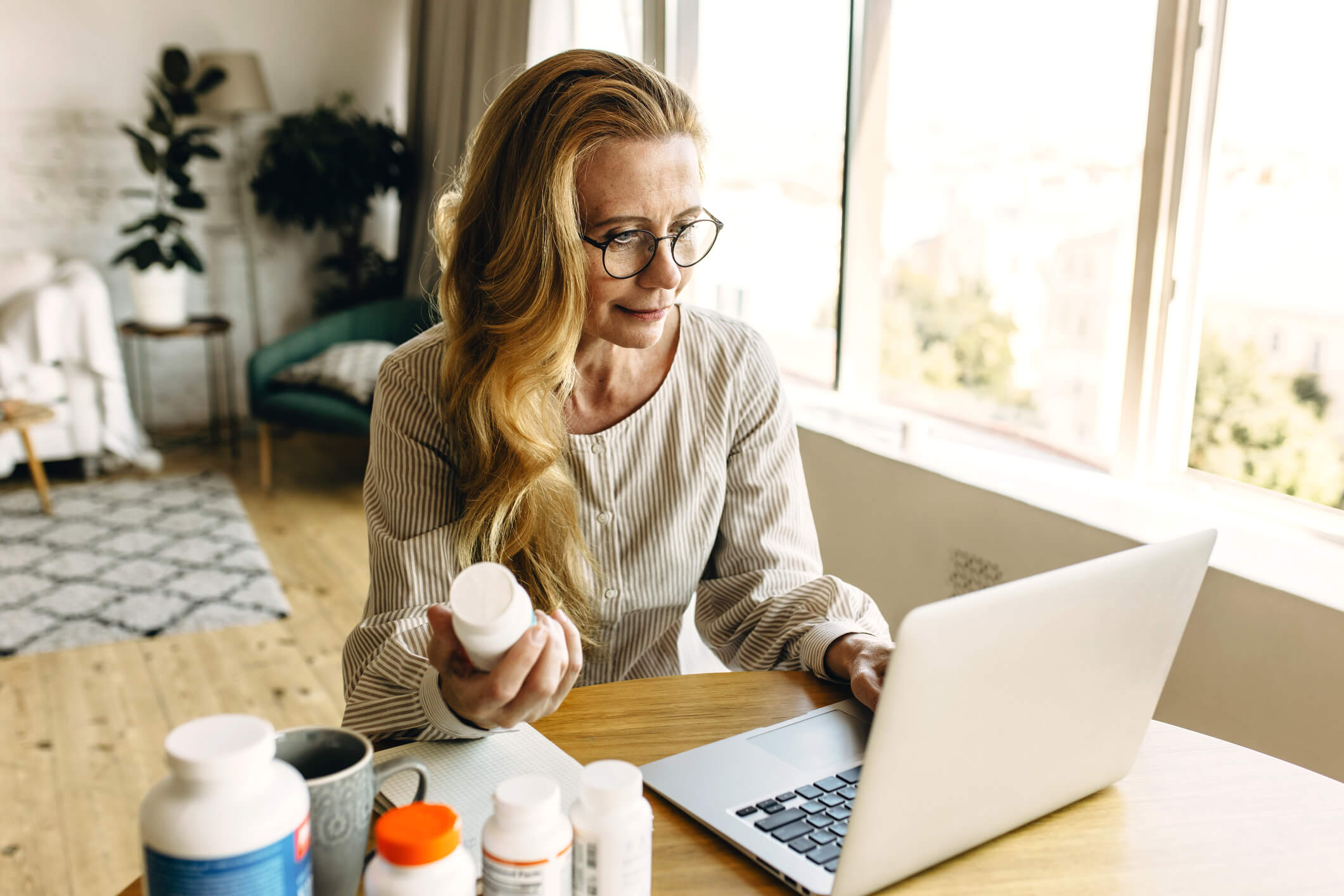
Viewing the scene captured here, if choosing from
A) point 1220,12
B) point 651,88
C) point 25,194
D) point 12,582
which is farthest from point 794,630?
point 25,194

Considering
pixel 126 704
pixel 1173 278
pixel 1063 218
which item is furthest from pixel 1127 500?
pixel 126 704

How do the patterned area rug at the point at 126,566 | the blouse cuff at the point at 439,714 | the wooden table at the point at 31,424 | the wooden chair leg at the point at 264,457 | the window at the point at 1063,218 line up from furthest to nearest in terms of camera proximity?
the wooden chair leg at the point at 264,457
the wooden table at the point at 31,424
the patterned area rug at the point at 126,566
the window at the point at 1063,218
the blouse cuff at the point at 439,714

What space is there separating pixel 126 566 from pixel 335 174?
6.47 feet

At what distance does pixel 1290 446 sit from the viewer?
5.33ft

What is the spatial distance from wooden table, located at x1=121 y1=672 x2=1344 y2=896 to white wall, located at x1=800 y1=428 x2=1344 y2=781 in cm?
56

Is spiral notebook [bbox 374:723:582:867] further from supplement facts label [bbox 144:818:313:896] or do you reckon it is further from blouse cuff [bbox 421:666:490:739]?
supplement facts label [bbox 144:818:313:896]

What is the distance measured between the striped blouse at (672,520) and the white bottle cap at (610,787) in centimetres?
46

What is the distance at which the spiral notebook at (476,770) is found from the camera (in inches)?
30.4

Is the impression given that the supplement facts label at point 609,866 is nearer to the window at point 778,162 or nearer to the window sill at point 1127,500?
the window sill at point 1127,500

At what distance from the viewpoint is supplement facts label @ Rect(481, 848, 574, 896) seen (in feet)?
1.77

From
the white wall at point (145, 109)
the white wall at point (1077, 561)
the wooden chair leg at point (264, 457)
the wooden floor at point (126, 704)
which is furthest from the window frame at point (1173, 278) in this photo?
the white wall at point (145, 109)

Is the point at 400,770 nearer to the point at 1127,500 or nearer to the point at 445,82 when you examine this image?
the point at 1127,500

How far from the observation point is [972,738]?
65 cm

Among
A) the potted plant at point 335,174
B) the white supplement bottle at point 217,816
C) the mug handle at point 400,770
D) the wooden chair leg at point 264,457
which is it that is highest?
the potted plant at point 335,174
